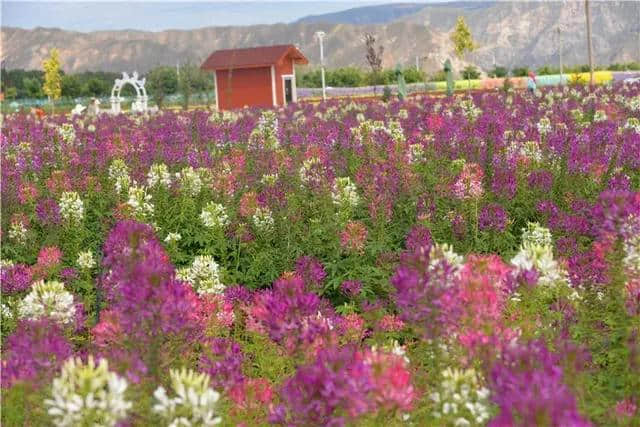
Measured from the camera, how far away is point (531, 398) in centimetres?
219

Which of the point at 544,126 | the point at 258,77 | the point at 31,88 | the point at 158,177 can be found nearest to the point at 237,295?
the point at 158,177

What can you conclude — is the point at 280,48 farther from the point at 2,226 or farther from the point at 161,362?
the point at 161,362

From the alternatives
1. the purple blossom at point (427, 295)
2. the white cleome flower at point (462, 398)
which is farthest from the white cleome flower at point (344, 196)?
the white cleome flower at point (462, 398)

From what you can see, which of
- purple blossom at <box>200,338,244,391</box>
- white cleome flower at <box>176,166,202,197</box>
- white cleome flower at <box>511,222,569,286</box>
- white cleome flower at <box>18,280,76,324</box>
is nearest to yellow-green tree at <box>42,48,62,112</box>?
white cleome flower at <box>176,166,202,197</box>

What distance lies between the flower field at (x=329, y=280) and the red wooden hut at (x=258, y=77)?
2692cm

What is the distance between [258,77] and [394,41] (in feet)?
390

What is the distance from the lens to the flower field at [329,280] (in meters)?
2.70

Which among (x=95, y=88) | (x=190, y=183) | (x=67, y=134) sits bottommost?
(x=190, y=183)

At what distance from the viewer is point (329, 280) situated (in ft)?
22.8

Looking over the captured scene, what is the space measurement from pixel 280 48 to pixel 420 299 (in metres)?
38.6

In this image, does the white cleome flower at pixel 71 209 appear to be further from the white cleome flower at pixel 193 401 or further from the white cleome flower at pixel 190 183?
the white cleome flower at pixel 193 401

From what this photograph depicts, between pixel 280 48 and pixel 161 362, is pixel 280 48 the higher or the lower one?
the higher one

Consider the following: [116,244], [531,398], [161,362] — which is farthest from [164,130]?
[531,398]

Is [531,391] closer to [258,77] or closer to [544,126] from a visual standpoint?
[544,126]
